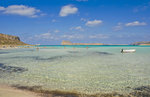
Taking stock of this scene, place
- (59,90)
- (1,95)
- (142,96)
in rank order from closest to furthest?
(1,95) < (142,96) < (59,90)

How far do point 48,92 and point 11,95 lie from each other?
2.20m

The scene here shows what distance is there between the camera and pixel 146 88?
29.8ft

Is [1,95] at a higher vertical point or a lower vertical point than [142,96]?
higher

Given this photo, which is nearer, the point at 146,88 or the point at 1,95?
the point at 1,95

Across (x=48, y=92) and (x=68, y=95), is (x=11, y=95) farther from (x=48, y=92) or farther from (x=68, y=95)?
(x=68, y=95)

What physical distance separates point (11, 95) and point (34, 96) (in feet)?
4.15

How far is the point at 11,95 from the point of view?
698 cm

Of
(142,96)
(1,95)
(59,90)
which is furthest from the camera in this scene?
(59,90)

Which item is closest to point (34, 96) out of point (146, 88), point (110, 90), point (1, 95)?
point (1, 95)

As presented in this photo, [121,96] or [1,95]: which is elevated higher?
[1,95]

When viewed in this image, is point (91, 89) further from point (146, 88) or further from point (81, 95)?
point (146, 88)

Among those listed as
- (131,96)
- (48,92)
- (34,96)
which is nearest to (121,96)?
(131,96)

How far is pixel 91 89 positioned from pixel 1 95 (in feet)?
18.7

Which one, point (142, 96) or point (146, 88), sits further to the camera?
point (146, 88)
